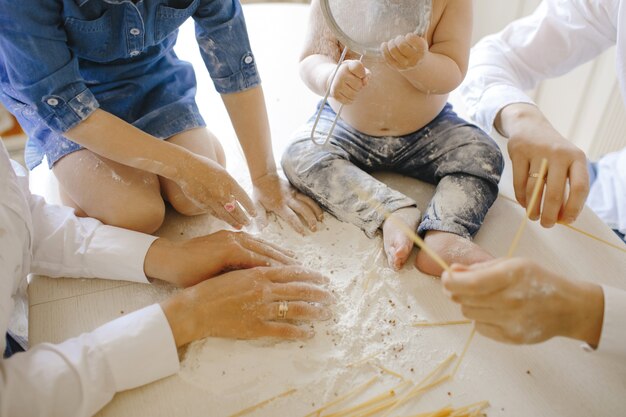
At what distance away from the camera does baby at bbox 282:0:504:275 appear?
0.76 meters

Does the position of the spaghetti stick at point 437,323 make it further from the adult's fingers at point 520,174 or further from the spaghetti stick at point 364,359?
the adult's fingers at point 520,174

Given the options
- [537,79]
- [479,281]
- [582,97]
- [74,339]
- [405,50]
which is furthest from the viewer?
[582,97]

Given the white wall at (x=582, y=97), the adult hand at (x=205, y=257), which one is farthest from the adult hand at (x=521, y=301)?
the white wall at (x=582, y=97)

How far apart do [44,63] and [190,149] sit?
27cm

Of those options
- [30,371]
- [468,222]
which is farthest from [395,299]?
[30,371]

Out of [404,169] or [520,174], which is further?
[404,169]

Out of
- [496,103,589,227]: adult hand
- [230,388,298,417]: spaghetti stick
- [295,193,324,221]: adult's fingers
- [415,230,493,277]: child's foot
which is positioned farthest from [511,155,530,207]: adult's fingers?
[230,388,298,417]: spaghetti stick

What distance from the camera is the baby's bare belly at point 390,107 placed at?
874 mm

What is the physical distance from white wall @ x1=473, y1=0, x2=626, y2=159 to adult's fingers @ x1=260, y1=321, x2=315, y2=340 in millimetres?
1220

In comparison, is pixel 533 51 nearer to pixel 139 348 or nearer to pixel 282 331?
pixel 282 331

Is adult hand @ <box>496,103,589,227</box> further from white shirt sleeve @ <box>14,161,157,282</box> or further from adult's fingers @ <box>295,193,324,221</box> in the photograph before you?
white shirt sleeve @ <box>14,161,157,282</box>

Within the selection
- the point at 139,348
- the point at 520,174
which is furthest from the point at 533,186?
the point at 139,348

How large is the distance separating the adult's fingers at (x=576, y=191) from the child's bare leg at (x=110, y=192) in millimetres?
607

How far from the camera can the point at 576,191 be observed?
26.5 inches
